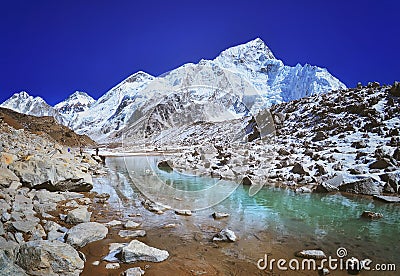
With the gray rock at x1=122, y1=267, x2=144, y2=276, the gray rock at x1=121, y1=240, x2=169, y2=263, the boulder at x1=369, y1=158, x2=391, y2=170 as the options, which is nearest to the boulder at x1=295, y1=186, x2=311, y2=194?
the boulder at x1=369, y1=158, x2=391, y2=170

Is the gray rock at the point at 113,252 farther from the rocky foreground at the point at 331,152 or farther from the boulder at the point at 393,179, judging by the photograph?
the boulder at the point at 393,179

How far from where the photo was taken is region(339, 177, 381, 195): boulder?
1281 centimetres

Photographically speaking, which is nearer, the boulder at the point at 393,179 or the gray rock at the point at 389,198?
the gray rock at the point at 389,198

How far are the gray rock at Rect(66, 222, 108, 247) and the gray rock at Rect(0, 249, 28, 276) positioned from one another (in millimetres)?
1790

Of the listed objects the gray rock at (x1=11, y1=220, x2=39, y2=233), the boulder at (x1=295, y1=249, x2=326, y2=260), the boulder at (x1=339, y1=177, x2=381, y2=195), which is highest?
the boulder at (x1=339, y1=177, x2=381, y2=195)

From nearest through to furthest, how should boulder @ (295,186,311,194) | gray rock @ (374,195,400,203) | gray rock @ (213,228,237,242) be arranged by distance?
gray rock @ (213,228,237,242) → gray rock @ (374,195,400,203) → boulder @ (295,186,311,194)

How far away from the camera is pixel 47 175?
10.7 meters

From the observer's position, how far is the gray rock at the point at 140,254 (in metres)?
5.51

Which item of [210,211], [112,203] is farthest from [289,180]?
[112,203]

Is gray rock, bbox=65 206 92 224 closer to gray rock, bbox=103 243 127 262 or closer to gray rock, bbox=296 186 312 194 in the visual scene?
gray rock, bbox=103 243 127 262

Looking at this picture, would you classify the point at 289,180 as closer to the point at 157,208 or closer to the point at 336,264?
the point at 157,208

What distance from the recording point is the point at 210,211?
1023 cm

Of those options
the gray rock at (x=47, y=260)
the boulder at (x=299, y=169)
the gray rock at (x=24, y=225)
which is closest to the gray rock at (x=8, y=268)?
the gray rock at (x=47, y=260)

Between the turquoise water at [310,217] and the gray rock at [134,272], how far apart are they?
3.57 metres
